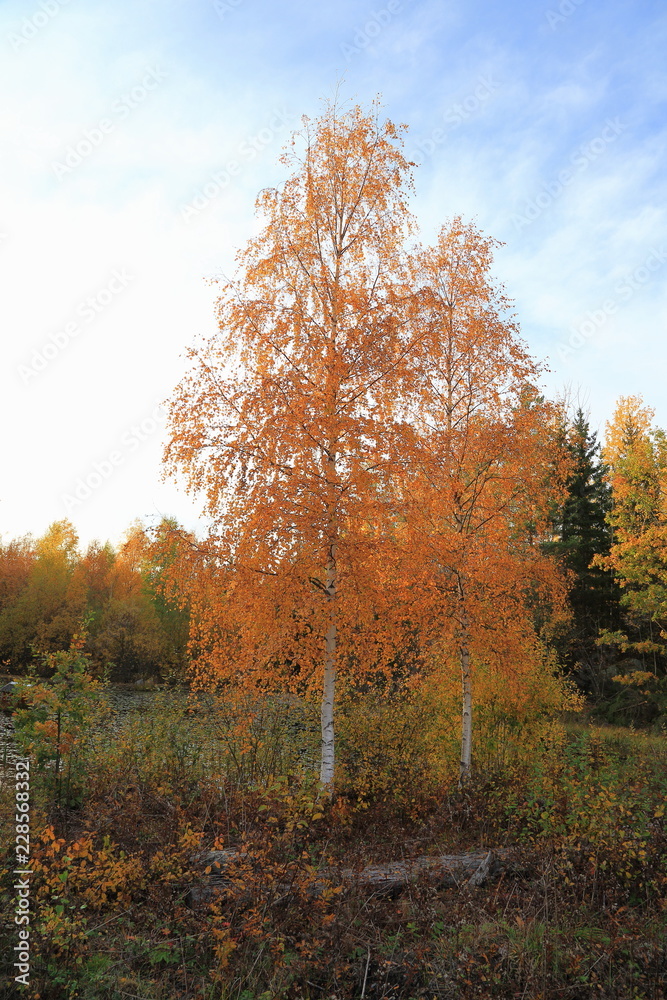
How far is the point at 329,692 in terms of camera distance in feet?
30.5

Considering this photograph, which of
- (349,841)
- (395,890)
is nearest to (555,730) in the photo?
(349,841)

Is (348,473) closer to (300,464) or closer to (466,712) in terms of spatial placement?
(300,464)

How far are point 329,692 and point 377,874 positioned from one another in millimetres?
3193

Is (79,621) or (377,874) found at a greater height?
(377,874)

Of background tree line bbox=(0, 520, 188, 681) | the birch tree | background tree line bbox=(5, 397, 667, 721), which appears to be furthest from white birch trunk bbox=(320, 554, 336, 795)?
background tree line bbox=(0, 520, 188, 681)

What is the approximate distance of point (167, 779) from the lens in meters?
8.73

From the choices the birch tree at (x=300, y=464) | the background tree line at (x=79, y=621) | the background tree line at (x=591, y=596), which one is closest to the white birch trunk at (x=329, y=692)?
the birch tree at (x=300, y=464)

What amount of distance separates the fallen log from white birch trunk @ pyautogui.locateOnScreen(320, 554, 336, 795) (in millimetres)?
2275

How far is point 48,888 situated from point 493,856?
4.47m

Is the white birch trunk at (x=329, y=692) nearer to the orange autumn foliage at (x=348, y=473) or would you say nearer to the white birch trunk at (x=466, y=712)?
the orange autumn foliage at (x=348, y=473)

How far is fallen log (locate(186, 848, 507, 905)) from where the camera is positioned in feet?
18.0

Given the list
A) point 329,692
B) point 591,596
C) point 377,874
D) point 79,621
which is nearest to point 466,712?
point 329,692

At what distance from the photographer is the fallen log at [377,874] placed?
5492mm

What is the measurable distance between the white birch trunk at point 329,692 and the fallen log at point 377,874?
2275 mm
